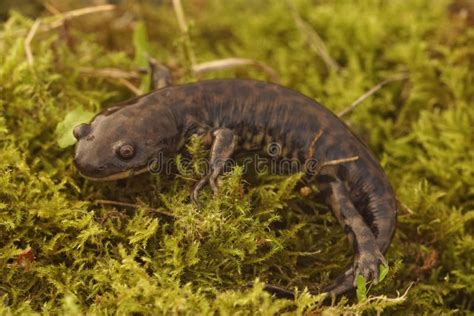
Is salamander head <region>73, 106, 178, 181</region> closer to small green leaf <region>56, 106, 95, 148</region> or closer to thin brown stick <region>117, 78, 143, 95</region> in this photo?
small green leaf <region>56, 106, 95, 148</region>

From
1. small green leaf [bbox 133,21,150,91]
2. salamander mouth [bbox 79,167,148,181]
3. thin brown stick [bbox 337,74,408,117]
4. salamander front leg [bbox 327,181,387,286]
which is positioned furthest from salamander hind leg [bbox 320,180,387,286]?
small green leaf [bbox 133,21,150,91]

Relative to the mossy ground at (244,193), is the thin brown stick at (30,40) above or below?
above

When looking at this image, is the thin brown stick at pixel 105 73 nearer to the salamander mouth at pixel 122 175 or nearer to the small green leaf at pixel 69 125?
the small green leaf at pixel 69 125

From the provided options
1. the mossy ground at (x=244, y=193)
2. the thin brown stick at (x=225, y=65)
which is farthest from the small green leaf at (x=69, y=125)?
the thin brown stick at (x=225, y=65)

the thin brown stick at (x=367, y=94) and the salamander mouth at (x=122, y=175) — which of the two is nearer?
the salamander mouth at (x=122, y=175)

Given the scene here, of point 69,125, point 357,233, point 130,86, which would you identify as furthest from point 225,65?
point 357,233

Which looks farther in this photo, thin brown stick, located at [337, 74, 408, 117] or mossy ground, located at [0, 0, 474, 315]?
thin brown stick, located at [337, 74, 408, 117]

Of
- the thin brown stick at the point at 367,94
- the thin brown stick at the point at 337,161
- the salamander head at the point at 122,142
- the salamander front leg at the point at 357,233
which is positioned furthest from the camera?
the thin brown stick at the point at 367,94
